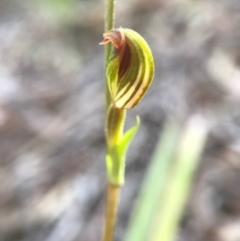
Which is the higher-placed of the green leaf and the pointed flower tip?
the pointed flower tip

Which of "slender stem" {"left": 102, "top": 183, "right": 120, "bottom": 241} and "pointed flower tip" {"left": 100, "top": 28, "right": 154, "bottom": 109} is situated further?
"slender stem" {"left": 102, "top": 183, "right": 120, "bottom": 241}

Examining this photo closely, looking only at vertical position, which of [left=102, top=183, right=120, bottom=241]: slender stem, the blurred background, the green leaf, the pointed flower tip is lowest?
[left=102, top=183, right=120, bottom=241]: slender stem

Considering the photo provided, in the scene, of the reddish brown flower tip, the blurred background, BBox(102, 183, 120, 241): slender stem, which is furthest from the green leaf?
the blurred background

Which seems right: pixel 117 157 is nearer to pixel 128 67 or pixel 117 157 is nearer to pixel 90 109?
pixel 128 67

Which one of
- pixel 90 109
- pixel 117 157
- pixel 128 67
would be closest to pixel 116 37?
pixel 128 67

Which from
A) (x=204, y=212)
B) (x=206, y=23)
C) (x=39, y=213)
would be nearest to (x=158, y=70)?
(x=206, y=23)

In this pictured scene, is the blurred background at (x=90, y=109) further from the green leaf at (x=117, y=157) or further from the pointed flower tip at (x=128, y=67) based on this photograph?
the pointed flower tip at (x=128, y=67)

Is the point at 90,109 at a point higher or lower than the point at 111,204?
higher

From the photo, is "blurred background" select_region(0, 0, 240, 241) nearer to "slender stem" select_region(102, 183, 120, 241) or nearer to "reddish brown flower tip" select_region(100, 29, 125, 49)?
"slender stem" select_region(102, 183, 120, 241)
